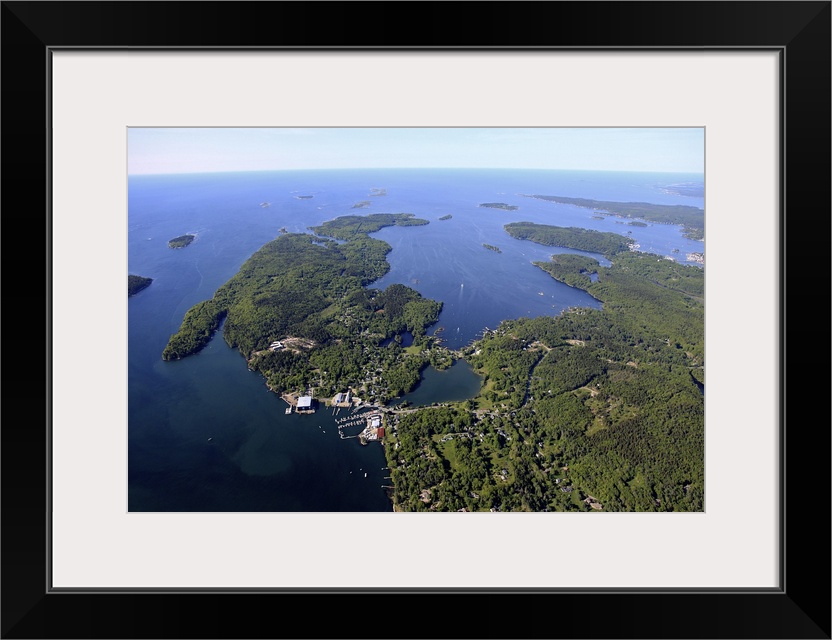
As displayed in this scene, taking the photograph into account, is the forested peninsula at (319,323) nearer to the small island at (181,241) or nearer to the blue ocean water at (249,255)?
the blue ocean water at (249,255)

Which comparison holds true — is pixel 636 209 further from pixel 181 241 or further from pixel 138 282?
pixel 181 241

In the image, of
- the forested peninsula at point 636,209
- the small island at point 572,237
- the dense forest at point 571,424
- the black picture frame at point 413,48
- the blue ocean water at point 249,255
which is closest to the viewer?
the black picture frame at point 413,48

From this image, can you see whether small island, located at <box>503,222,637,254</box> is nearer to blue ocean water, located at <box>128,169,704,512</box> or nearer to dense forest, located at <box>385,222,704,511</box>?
blue ocean water, located at <box>128,169,704,512</box>

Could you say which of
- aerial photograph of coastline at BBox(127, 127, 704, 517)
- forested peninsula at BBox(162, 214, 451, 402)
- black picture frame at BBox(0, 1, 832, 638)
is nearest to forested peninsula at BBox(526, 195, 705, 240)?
aerial photograph of coastline at BBox(127, 127, 704, 517)

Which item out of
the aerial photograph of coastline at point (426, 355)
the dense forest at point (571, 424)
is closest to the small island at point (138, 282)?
the aerial photograph of coastline at point (426, 355)

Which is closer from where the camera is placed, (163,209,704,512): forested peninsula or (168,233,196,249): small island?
(163,209,704,512): forested peninsula

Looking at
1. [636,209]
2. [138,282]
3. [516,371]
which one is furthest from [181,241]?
[636,209]
